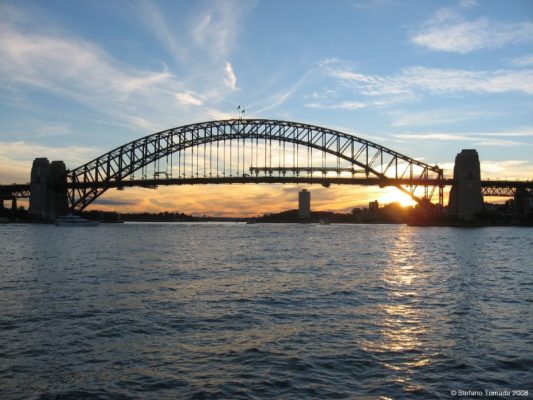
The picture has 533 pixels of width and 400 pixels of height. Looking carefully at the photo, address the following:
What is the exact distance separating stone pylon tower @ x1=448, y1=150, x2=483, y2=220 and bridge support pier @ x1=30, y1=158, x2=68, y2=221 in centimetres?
8982

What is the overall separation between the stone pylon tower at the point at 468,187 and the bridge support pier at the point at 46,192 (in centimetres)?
8982

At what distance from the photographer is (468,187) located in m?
114

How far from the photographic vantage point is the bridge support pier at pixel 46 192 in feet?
404

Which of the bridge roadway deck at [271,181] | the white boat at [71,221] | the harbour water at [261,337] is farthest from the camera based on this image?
the white boat at [71,221]

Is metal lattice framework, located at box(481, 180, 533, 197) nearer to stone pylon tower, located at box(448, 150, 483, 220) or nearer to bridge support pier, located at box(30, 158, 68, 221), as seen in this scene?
stone pylon tower, located at box(448, 150, 483, 220)

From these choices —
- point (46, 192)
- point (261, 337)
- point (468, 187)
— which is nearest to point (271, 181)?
point (468, 187)

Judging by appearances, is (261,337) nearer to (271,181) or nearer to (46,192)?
(271,181)

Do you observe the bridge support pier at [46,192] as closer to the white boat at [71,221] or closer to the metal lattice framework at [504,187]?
the white boat at [71,221]

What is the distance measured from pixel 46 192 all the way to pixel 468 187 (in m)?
95.7

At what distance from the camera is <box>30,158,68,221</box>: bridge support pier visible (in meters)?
123

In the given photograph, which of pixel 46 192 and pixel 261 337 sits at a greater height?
pixel 46 192

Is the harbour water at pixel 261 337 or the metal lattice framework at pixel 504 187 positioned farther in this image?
the metal lattice framework at pixel 504 187

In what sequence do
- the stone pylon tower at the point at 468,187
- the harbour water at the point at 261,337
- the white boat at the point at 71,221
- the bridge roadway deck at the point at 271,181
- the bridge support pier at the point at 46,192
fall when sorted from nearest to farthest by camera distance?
the harbour water at the point at 261,337 < the bridge roadway deck at the point at 271,181 < the white boat at the point at 71,221 < the stone pylon tower at the point at 468,187 < the bridge support pier at the point at 46,192

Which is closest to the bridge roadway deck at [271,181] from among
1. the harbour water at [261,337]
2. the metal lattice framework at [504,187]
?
the metal lattice framework at [504,187]
